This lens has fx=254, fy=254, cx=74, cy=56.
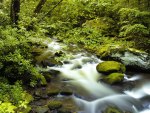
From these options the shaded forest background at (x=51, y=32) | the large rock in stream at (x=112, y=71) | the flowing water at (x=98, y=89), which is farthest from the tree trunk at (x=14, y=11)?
the large rock in stream at (x=112, y=71)

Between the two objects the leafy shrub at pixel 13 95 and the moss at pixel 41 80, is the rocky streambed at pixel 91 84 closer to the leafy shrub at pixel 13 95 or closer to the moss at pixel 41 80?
the moss at pixel 41 80

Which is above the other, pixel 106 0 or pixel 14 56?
pixel 106 0

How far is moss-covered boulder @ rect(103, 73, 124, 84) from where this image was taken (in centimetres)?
786

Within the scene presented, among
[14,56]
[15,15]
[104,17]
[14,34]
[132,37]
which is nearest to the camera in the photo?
[14,56]

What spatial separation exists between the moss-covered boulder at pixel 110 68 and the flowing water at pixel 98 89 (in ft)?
0.64

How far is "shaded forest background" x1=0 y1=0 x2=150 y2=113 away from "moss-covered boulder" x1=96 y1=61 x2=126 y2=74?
111cm

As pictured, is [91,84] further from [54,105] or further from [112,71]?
[54,105]

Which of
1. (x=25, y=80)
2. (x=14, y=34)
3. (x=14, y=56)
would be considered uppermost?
(x=14, y=34)

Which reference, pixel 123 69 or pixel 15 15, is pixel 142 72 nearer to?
pixel 123 69

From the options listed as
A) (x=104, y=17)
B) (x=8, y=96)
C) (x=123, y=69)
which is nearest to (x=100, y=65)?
(x=123, y=69)

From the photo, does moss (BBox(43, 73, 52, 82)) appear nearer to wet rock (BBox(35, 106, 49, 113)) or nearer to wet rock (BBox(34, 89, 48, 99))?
wet rock (BBox(34, 89, 48, 99))

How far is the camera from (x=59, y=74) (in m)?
8.41

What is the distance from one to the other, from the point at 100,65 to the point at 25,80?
9.73ft

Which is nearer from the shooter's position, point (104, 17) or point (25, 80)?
point (25, 80)
